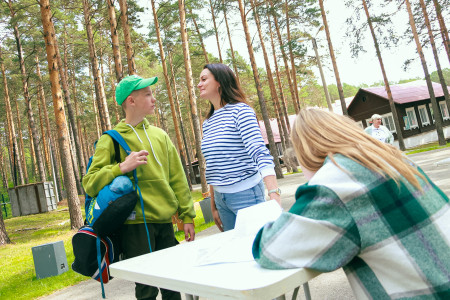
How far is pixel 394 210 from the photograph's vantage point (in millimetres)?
1212

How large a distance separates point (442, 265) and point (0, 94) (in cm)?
3268

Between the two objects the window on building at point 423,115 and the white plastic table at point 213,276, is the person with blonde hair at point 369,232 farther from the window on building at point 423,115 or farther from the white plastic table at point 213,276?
the window on building at point 423,115

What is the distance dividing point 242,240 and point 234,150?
1180 millimetres

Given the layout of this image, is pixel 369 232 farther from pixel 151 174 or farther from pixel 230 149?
pixel 151 174

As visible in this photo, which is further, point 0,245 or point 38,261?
point 0,245

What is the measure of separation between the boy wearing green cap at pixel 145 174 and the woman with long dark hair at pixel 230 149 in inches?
12.4

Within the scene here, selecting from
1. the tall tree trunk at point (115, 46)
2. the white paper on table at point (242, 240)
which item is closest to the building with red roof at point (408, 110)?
the tall tree trunk at point (115, 46)

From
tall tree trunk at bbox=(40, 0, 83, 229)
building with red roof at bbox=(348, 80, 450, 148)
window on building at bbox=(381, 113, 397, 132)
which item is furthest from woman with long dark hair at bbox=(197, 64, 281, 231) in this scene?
window on building at bbox=(381, 113, 397, 132)

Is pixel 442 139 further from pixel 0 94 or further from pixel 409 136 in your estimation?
pixel 0 94

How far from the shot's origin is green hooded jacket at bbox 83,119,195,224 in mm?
2562

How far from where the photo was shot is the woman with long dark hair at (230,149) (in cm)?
279

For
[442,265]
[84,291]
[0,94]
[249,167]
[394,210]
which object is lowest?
[84,291]

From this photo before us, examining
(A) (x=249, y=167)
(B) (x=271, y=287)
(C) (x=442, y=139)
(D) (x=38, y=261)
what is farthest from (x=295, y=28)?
(B) (x=271, y=287)

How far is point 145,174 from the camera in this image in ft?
8.98
